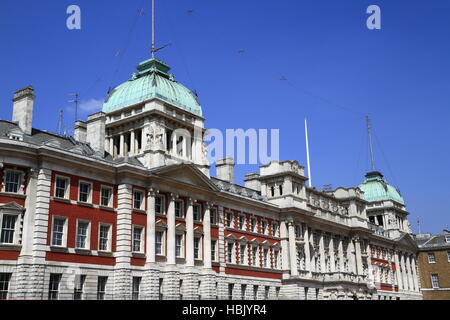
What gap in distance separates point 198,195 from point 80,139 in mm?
13276

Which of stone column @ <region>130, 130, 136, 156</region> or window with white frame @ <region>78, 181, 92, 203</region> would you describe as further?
stone column @ <region>130, 130, 136, 156</region>

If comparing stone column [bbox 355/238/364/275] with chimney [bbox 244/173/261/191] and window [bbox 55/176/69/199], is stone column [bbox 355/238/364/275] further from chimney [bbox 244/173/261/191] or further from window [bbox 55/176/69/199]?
window [bbox 55/176/69/199]

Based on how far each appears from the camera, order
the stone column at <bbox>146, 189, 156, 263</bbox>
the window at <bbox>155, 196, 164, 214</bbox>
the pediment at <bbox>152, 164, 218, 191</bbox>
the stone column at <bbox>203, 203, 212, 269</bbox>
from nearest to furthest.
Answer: the stone column at <bbox>146, 189, 156, 263</bbox>
the pediment at <bbox>152, 164, 218, 191</bbox>
the window at <bbox>155, 196, 164, 214</bbox>
the stone column at <bbox>203, 203, 212, 269</bbox>

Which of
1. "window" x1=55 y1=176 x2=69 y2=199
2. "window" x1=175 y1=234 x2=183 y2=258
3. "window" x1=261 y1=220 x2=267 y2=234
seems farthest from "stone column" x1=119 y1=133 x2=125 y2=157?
"window" x1=261 y1=220 x2=267 y2=234

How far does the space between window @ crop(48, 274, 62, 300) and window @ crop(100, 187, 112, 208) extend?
7.62m

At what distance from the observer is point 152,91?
54719 mm

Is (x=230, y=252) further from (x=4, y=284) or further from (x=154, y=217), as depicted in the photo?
(x=4, y=284)

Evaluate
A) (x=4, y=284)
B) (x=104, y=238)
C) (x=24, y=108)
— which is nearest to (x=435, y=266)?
(x=104, y=238)

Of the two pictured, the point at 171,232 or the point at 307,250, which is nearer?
the point at 171,232

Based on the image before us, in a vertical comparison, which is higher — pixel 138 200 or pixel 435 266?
pixel 138 200

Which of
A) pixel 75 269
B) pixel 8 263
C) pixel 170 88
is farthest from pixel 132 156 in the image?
pixel 8 263

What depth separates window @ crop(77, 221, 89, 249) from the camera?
140 feet

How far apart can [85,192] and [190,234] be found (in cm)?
1182

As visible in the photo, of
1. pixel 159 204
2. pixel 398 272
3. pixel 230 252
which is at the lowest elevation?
pixel 230 252
